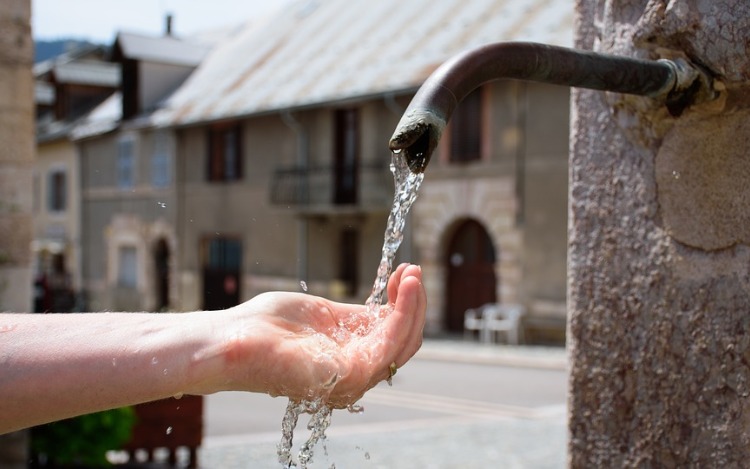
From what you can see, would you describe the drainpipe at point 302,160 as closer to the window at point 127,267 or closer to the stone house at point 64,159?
the window at point 127,267

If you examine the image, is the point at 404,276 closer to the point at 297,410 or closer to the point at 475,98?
the point at 297,410

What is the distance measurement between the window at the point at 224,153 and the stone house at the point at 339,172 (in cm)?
4

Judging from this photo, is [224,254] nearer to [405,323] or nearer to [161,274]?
[161,274]

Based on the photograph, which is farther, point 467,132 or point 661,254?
point 467,132

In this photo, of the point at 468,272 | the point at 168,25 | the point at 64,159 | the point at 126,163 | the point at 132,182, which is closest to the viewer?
the point at 468,272

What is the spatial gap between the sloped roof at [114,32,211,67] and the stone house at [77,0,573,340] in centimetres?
44

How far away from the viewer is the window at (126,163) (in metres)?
26.0

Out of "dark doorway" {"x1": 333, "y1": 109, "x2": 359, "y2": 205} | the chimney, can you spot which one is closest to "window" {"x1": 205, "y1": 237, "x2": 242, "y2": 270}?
"dark doorway" {"x1": 333, "y1": 109, "x2": 359, "y2": 205}

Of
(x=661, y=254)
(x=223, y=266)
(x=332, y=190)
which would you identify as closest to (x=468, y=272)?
(x=332, y=190)

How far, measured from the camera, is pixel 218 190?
23203mm

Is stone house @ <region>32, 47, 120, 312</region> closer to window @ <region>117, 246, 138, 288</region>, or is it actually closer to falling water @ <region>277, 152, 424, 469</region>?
window @ <region>117, 246, 138, 288</region>

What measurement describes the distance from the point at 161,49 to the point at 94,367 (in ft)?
83.2

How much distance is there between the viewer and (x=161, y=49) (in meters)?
25.5

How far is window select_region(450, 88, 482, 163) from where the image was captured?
17297 mm
